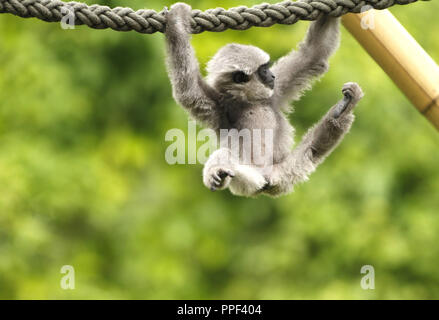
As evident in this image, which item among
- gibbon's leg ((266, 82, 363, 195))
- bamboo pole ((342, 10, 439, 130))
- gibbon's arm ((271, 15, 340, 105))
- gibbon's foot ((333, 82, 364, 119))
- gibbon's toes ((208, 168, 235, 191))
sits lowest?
gibbon's toes ((208, 168, 235, 191))

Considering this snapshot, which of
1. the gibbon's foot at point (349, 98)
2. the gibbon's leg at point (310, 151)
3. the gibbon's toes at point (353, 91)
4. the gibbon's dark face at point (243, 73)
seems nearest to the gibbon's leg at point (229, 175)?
the gibbon's leg at point (310, 151)

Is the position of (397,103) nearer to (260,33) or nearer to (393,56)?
(260,33)

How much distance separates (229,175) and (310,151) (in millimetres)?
865

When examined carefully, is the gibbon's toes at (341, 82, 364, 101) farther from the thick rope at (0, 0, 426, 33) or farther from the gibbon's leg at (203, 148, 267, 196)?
the gibbon's leg at (203, 148, 267, 196)

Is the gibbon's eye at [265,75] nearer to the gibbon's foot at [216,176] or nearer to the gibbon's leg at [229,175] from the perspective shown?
the gibbon's leg at [229,175]

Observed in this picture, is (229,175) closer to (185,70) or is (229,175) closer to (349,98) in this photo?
(185,70)

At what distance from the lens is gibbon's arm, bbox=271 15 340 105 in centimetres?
493

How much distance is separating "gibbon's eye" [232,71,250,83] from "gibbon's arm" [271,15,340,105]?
14.5 inches

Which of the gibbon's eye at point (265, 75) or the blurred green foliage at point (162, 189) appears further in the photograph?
the blurred green foliage at point (162, 189)

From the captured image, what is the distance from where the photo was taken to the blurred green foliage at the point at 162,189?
28.7ft

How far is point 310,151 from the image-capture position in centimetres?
486

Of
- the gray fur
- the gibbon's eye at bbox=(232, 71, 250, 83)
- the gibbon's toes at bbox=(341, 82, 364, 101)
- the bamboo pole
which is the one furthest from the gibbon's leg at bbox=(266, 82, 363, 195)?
the gibbon's eye at bbox=(232, 71, 250, 83)

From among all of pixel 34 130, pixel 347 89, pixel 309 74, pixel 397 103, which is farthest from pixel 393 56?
pixel 34 130

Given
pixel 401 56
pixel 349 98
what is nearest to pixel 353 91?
pixel 349 98
